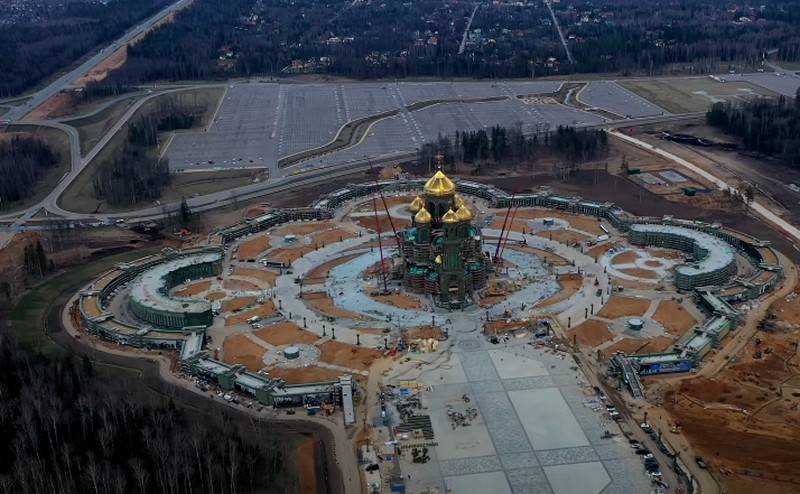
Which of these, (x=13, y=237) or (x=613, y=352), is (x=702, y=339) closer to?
(x=613, y=352)

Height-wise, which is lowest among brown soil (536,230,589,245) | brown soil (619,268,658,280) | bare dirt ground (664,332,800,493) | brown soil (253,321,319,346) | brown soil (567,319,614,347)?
bare dirt ground (664,332,800,493)

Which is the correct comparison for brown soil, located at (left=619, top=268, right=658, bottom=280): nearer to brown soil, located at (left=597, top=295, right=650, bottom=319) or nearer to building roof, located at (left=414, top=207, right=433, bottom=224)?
brown soil, located at (left=597, top=295, right=650, bottom=319)

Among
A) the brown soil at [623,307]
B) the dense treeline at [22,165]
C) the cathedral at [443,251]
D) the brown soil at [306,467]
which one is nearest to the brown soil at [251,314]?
the cathedral at [443,251]

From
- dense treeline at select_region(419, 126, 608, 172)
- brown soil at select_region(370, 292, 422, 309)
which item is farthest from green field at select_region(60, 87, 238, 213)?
brown soil at select_region(370, 292, 422, 309)

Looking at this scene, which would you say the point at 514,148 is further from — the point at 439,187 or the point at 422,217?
the point at 422,217

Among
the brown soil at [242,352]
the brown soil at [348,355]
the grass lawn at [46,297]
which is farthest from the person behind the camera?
the grass lawn at [46,297]

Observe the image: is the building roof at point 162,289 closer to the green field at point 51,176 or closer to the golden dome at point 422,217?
the golden dome at point 422,217
